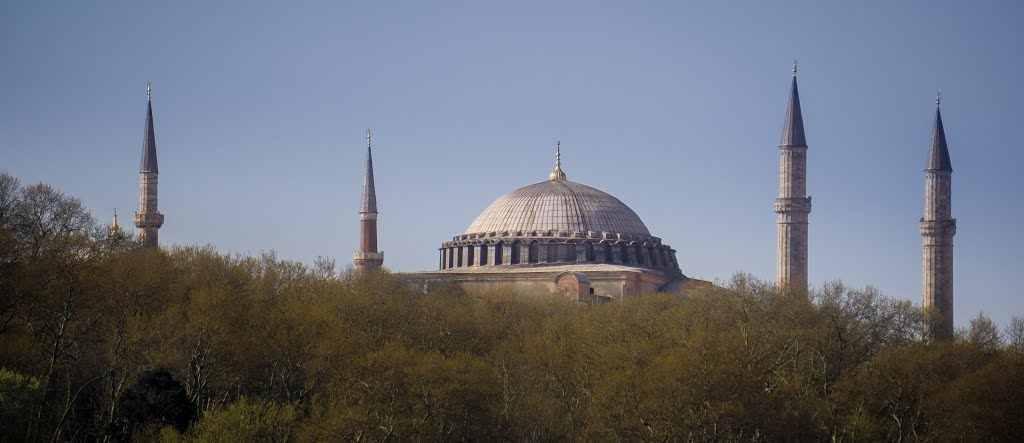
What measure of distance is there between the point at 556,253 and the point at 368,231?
1084 centimetres

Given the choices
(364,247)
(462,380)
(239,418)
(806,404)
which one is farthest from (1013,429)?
(364,247)

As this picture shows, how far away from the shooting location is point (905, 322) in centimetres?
7262

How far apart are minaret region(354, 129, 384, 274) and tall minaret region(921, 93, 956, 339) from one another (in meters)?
24.0

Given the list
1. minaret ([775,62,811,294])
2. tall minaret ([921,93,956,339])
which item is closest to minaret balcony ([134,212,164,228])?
minaret ([775,62,811,294])

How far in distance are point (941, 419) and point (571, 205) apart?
46.8m

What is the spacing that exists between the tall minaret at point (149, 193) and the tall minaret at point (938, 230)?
1298 inches

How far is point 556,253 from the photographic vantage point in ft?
328

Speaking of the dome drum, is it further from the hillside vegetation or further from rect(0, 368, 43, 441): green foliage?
rect(0, 368, 43, 441): green foliage

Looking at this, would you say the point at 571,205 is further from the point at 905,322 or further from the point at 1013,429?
the point at 1013,429

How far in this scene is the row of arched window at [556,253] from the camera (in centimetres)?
9997

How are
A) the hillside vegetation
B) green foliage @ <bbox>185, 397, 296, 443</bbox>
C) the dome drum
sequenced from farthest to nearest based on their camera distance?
the dome drum → the hillside vegetation → green foliage @ <bbox>185, 397, 296, 443</bbox>

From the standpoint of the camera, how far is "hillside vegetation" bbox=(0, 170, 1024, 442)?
2103 inches

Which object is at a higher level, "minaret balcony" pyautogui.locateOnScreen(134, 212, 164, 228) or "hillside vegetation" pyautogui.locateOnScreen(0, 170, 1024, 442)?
"minaret balcony" pyautogui.locateOnScreen(134, 212, 164, 228)

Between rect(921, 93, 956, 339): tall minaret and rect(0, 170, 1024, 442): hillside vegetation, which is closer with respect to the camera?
rect(0, 170, 1024, 442): hillside vegetation
